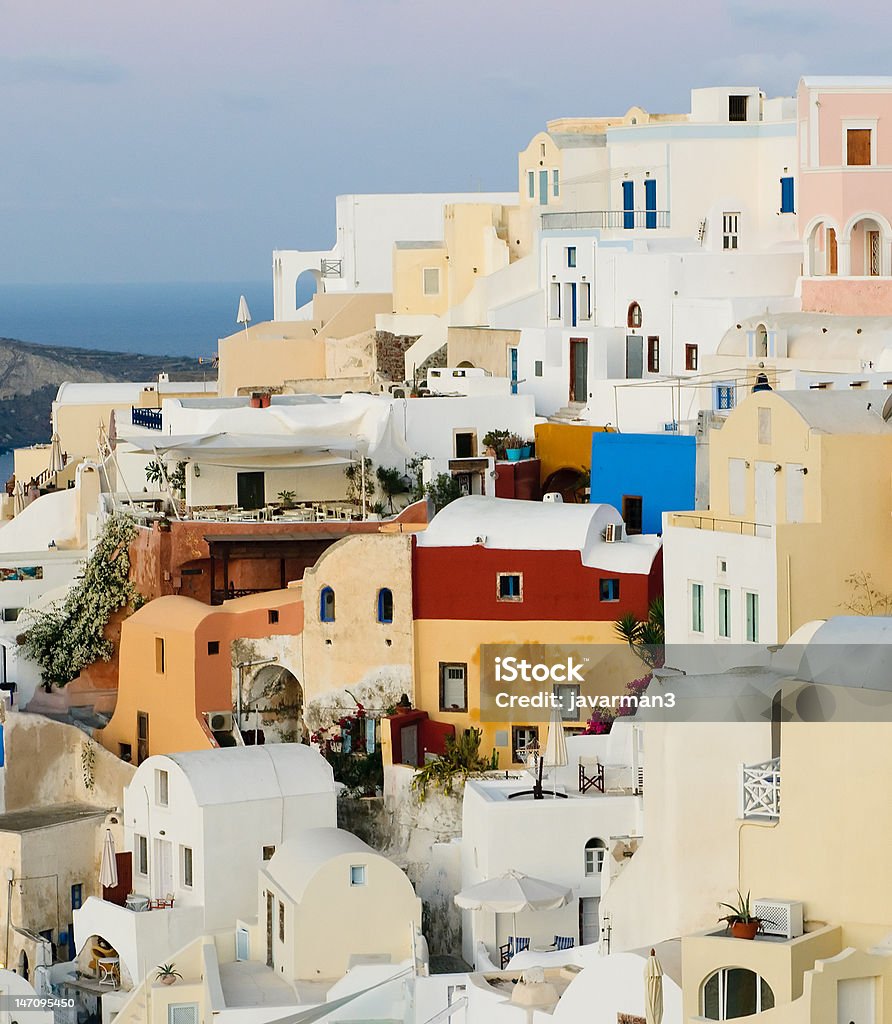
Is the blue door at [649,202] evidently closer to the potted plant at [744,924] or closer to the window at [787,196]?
the window at [787,196]

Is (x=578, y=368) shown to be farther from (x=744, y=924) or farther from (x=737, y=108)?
(x=744, y=924)

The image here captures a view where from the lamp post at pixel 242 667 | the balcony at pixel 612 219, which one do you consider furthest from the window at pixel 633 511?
the balcony at pixel 612 219

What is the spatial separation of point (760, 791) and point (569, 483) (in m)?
18.8

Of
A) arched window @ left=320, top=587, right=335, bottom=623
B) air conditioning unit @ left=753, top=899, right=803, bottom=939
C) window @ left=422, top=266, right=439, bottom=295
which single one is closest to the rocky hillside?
window @ left=422, top=266, right=439, bottom=295

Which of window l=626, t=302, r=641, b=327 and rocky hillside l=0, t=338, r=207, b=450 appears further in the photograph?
rocky hillside l=0, t=338, r=207, b=450

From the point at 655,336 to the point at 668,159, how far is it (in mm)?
4817

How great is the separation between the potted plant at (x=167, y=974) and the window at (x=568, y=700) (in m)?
5.92

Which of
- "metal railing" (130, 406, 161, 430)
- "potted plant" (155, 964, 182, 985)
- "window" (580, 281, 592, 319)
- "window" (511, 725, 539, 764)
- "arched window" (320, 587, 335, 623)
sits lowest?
"potted plant" (155, 964, 182, 985)

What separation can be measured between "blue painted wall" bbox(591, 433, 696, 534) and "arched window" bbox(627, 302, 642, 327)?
5207 mm

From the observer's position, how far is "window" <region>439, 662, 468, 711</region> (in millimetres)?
32812

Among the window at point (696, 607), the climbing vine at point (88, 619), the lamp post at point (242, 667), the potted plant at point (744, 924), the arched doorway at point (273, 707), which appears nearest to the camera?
the potted plant at point (744, 924)

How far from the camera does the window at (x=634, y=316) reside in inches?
1619

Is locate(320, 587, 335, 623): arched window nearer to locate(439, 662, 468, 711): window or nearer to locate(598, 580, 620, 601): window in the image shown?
locate(439, 662, 468, 711): window

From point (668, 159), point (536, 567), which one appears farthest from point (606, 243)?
point (536, 567)
